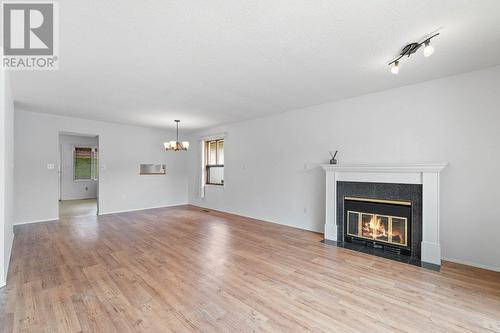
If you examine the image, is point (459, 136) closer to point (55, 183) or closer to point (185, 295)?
point (185, 295)

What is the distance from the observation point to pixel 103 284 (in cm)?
241

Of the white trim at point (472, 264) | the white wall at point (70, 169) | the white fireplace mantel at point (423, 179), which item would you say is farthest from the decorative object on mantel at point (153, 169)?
the white trim at point (472, 264)

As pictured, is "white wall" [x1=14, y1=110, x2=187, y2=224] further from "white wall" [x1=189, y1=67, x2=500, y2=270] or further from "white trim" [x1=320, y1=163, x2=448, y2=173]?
"white trim" [x1=320, y1=163, x2=448, y2=173]

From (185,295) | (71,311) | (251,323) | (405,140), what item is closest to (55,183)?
(71,311)

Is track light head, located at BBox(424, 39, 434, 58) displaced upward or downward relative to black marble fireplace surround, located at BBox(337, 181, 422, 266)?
upward

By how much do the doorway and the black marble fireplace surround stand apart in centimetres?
866

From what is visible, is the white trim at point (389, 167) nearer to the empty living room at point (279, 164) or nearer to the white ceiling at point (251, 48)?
the empty living room at point (279, 164)

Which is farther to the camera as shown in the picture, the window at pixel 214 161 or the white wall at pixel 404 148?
the window at pixel 214 161

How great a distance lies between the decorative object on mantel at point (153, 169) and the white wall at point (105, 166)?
5.2 inches

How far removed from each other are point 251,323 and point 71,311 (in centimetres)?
158

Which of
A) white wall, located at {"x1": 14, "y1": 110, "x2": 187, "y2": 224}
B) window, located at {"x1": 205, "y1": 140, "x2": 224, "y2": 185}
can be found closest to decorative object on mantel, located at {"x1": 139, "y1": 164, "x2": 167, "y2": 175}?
white wall, located at {"x1": 14, "y1": 110, "x2": 187, "y2": 224}

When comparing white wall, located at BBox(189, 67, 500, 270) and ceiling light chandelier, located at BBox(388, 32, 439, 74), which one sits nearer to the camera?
ceiling light chandelier, located at BBox(388, 32, 439, 74)

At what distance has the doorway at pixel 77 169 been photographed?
28.1 feet

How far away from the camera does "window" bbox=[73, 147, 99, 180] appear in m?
8.92
